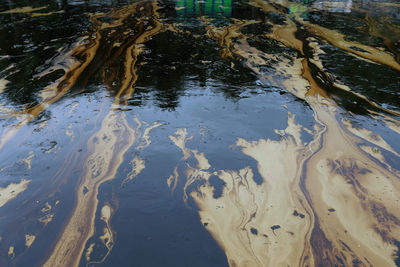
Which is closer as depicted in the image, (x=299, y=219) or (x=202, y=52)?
(x=299, y=219)

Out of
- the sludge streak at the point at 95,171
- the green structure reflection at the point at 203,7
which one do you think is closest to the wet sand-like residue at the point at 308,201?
the sludge streak at the point at 95,171

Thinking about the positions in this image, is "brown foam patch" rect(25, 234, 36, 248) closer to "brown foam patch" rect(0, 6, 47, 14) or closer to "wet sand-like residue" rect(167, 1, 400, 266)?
"wet sand-like residue" rect(167, 1, 400, 266)

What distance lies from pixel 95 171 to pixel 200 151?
1.44 feet

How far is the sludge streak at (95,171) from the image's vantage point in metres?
0.88

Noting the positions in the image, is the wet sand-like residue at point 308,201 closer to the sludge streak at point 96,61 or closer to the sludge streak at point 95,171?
the sludge streak at point 95,171

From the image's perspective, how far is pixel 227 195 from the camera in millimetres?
1064

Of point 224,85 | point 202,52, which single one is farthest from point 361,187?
point 202,52

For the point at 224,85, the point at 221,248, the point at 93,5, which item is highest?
the point at 93,5

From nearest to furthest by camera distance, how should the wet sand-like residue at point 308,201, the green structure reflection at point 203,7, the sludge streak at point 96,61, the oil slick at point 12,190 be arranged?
1. the wet sand-like residue at point 308,201
2. the oil slick at point 12,190
3. the sludge streak at point 96,61
4. the green structure reflection at point 203,7

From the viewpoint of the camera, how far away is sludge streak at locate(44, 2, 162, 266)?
88cm

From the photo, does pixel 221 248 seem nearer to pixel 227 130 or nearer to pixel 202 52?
pixel 227 130

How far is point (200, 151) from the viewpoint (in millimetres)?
1270

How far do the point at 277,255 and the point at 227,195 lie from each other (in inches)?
11.0

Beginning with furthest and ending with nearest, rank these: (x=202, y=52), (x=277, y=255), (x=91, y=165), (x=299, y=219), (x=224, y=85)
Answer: (x=202, y=52), (x=224, y=85), (x=91, y=165), (x=299, y=219), (x=277, y=255)
